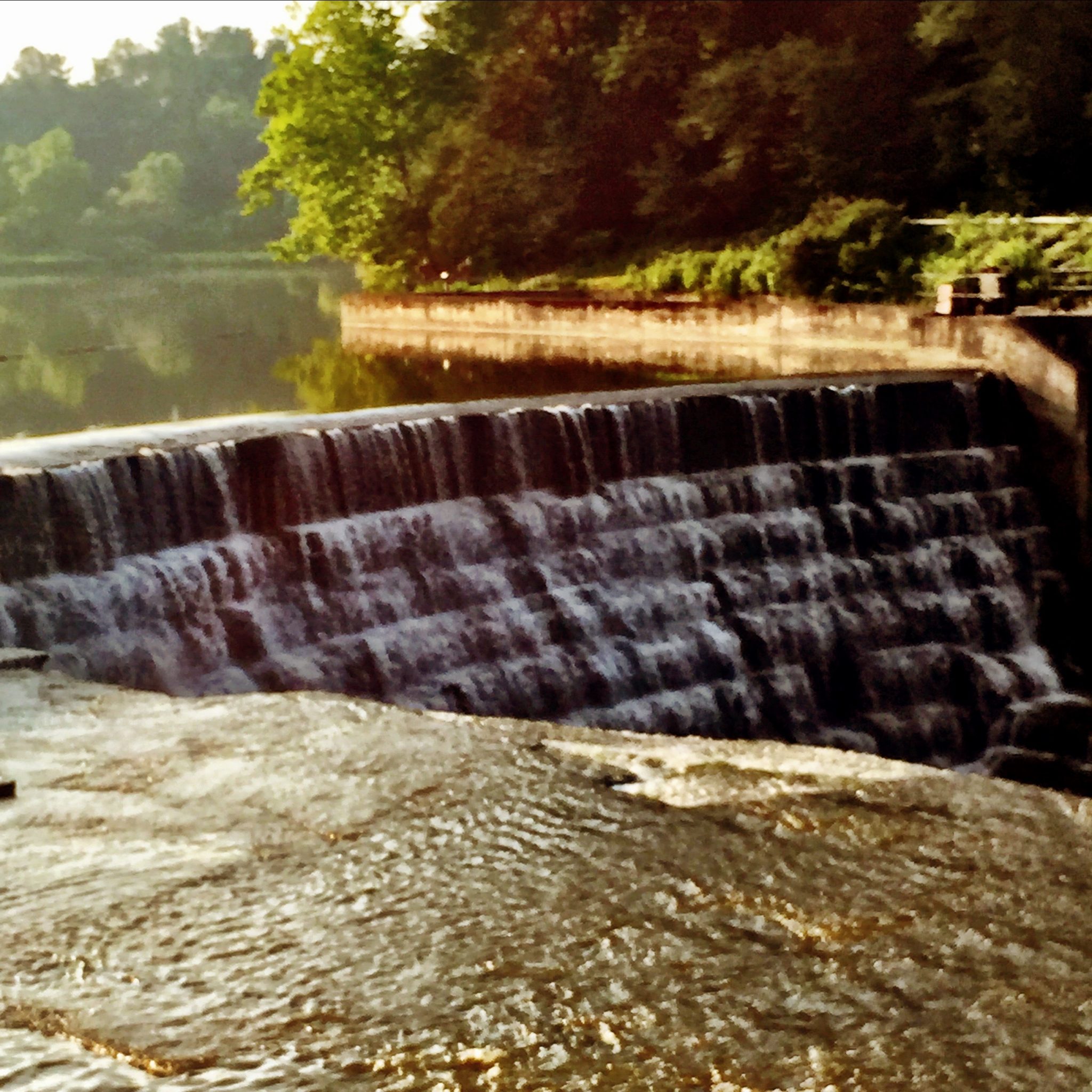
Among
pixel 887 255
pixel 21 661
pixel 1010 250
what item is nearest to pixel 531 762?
pixel 21 661

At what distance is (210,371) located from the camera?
92.5ft

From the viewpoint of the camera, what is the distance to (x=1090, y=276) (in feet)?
65.9

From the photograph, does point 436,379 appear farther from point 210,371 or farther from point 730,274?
point 210,371

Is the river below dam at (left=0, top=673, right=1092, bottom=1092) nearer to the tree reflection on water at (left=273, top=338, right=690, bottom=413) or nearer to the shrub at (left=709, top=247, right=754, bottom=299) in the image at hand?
the tree reflection on water at (left=273, top=338, right=690, bottom=413)

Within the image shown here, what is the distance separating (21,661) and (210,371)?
71.3 ft

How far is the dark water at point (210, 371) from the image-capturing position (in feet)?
68.2

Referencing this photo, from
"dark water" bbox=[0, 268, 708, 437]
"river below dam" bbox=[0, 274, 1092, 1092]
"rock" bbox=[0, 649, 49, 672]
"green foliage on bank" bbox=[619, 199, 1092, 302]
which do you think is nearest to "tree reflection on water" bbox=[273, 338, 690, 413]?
"dark water" bbox=[0, 268, 708, 437]

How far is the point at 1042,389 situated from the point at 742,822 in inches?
457

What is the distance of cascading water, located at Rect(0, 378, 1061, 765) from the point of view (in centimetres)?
988

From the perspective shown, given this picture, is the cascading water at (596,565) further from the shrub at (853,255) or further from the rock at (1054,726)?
the shrub at (853,255)

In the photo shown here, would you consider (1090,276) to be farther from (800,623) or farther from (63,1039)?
(63,1039)

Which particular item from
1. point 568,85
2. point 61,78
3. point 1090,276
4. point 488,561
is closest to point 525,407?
point 488,561

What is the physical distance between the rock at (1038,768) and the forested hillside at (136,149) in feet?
261

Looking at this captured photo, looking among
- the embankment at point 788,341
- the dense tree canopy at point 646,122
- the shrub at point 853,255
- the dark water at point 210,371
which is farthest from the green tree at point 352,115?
A: the shrub at point 853,255
